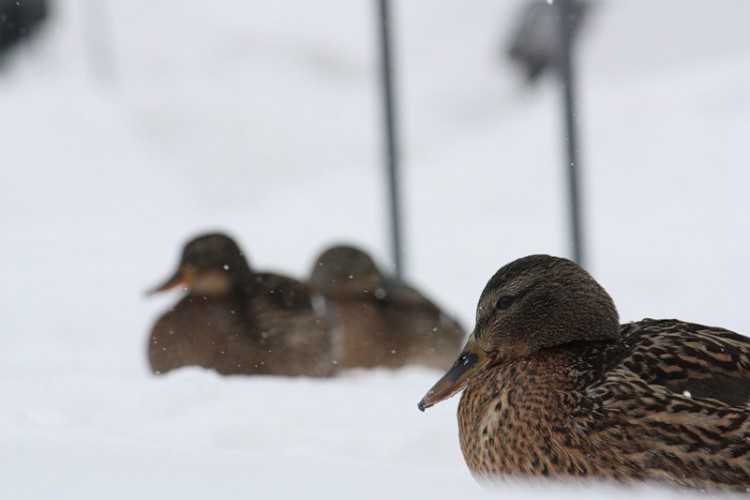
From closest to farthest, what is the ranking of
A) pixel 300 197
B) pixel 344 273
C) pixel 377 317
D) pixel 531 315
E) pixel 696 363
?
pixel 696 363, pixel 531 315, pixel 377 317, pixel 344 273, pixel 300 197

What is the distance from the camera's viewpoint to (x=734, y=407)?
7.00 feet

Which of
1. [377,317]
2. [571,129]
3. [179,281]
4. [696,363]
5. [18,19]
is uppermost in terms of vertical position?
[18,19]

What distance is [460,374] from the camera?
8.27ft

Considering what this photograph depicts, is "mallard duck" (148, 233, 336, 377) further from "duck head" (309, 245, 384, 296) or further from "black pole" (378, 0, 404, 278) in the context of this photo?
"black pole" (378, 0, 404, 278)

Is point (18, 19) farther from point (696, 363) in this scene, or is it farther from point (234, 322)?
point (696, 363)

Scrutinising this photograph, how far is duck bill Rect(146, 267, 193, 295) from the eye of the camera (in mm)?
4609

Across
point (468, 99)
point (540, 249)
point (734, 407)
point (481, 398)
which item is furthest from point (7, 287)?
point (468, 99)

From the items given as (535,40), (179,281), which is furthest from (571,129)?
(535,40)

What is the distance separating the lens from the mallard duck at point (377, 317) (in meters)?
5.05

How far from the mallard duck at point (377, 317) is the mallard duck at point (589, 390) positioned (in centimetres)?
246

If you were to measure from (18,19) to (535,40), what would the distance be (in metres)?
6.86

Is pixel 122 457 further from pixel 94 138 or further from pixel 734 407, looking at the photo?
pixel 94 138

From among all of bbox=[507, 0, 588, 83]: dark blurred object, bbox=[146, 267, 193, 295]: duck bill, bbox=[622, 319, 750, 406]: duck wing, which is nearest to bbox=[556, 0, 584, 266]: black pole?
bbox=[146, 267, 193, 295]: duck bill

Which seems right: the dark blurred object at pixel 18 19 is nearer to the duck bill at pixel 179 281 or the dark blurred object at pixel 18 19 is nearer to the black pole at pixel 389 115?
the black pole at pixel 389 115
